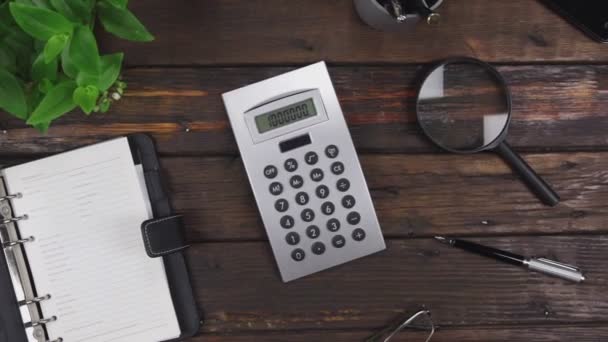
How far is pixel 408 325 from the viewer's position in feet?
2.46

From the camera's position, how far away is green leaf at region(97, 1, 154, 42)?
1.90 feet

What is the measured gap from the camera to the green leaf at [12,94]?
22.3 inches

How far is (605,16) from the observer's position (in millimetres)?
718

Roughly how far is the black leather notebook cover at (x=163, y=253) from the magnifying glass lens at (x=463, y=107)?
369mm

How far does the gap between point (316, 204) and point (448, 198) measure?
19 cm

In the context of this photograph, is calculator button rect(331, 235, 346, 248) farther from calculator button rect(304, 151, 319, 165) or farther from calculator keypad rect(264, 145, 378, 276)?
calculator button rect(304, 151, 319, 165)

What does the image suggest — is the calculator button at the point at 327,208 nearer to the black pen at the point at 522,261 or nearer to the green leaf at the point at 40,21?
the black pen at the point at 522,261

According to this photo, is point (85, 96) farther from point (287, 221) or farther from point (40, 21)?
point (287, 221)

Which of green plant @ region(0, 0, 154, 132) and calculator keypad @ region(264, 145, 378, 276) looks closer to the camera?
green plant @ region(0, 0, 154, 132)

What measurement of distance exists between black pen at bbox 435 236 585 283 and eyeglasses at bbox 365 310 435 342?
0.11 m

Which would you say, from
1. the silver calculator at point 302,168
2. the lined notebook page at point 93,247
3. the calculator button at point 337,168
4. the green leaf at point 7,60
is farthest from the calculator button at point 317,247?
the green leaf at point 7,60

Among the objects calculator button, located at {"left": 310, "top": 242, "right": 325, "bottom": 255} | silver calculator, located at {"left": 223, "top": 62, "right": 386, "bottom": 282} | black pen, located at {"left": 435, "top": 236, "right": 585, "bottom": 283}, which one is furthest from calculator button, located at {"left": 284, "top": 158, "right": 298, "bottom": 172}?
black pen, located at {"left": 435, "top": 236, "right": 585, "bottom": 283}

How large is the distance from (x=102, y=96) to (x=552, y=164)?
2.09 ft

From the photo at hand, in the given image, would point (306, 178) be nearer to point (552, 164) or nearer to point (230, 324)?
point (230, 324)
